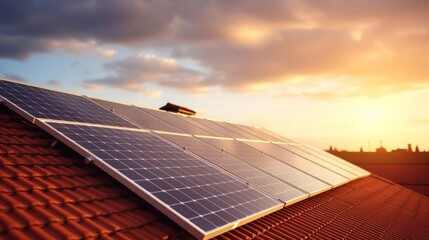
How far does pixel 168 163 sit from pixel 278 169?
16.0 ft

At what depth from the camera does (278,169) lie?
10.9 meters

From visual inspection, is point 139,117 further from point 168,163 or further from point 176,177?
point 176,177

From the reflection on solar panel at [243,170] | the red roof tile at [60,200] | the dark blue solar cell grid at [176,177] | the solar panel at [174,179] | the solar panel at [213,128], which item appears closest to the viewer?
the red roof tile at [60,200]

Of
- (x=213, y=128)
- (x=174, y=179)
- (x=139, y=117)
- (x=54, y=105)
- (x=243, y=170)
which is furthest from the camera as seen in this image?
(x=213, y=128)

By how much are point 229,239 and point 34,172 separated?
3104 millimetres

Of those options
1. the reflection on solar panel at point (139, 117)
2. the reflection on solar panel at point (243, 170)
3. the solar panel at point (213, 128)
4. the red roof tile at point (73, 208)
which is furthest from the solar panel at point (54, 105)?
the solar panel at point (213, 128)

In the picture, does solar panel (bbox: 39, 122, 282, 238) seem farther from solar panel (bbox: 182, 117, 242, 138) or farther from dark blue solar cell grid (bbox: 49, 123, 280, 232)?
solar panel (bbox: 182, 117, 242, 138)

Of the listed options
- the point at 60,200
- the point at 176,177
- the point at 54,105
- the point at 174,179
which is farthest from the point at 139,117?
the point at 60,200

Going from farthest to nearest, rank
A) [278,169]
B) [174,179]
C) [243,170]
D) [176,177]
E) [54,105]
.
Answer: [278,169]
[243,170]
[54,105]
[176,177]
[174,179]

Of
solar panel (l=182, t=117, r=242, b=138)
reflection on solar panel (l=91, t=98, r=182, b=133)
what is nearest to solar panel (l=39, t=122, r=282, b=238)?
reflection on solar panel (l=91, t=98, r=182, b=133)

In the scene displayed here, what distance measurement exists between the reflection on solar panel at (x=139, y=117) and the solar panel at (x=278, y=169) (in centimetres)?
138

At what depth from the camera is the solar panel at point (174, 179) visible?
5184mm

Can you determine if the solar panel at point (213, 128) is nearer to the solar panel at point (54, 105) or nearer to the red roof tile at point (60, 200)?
the solar panel at point (54, 105)

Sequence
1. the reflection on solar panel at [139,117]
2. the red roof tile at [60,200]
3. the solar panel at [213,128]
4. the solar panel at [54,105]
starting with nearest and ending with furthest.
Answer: the red roof tile at [60,200] → the solar panel at [54,105] → the reflection on solar panel at [139,117] → the solar panel at [213,128]
